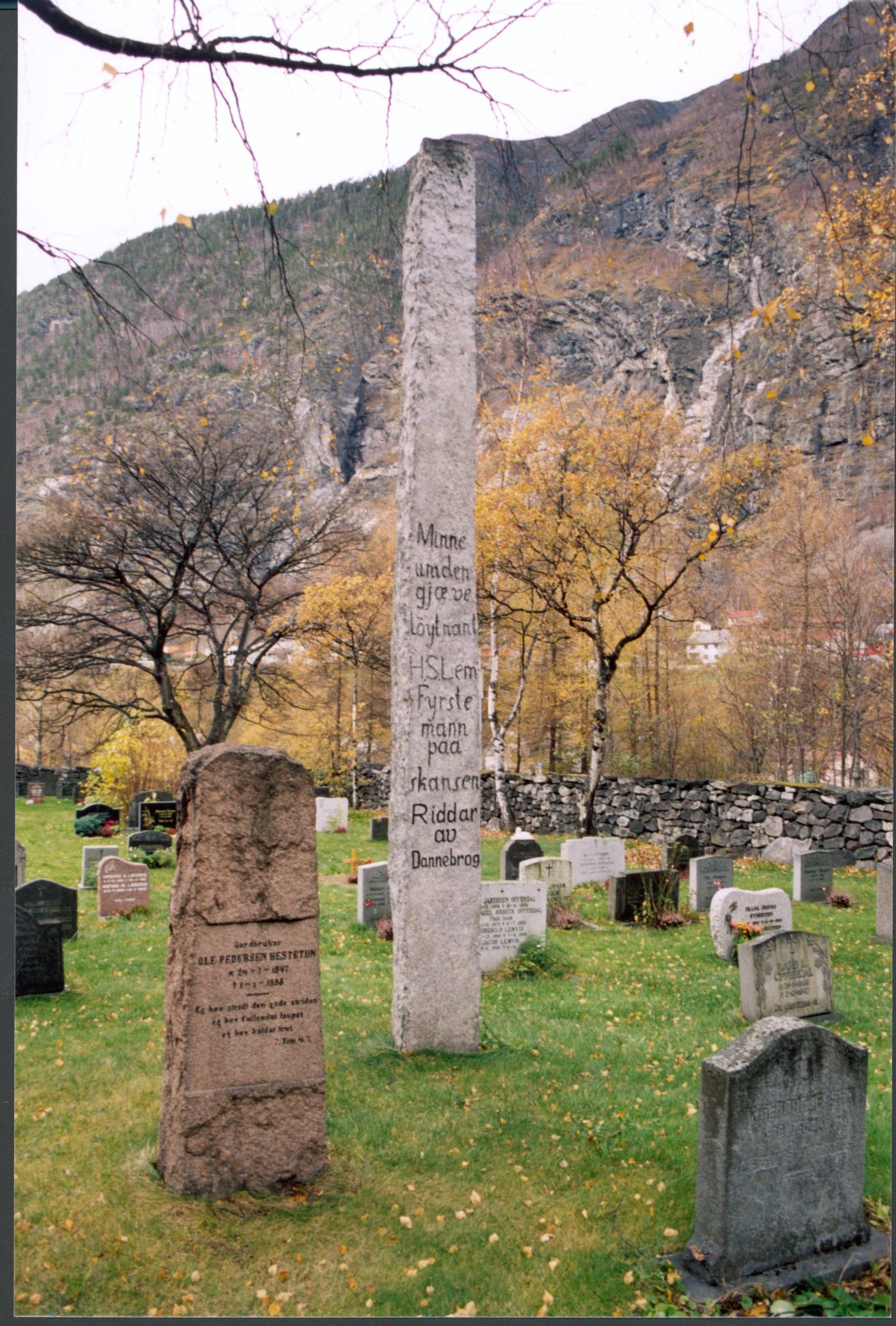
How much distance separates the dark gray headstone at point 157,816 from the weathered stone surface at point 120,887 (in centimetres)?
646

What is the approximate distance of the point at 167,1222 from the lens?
334 centimetres

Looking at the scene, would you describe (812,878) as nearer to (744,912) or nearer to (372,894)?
(744,912)

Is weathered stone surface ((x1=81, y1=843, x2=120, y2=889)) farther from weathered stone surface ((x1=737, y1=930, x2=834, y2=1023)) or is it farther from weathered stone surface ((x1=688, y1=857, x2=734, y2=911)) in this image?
weathered stone surface ((x1=737, y1=930, x2=834, y2=1023))

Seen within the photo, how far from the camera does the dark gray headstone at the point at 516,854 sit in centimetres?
1215

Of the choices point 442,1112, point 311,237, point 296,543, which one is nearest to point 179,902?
point 442,1112

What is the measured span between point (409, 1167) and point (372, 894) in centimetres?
Answer: 623

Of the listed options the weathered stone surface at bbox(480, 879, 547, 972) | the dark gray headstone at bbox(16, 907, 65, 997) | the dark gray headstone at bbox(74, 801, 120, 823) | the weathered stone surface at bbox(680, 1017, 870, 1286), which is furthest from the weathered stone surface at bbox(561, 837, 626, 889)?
the dark gray headstone at bbox(74, 801, 120, 823)

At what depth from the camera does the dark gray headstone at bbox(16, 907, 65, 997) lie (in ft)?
21.7

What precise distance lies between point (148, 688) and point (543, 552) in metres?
15.9

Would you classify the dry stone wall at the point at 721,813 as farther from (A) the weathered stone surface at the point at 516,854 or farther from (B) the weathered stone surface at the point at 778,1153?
(B) the weathered stone surface at the point at 778,1153

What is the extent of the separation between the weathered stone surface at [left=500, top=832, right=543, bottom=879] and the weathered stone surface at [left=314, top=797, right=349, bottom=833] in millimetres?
8868

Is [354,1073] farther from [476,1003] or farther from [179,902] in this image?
[179,902]

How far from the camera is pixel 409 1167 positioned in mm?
3938

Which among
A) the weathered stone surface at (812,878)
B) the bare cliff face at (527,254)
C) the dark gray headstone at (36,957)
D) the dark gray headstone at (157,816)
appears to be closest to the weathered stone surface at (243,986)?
the bare cliff face at (527,254)
